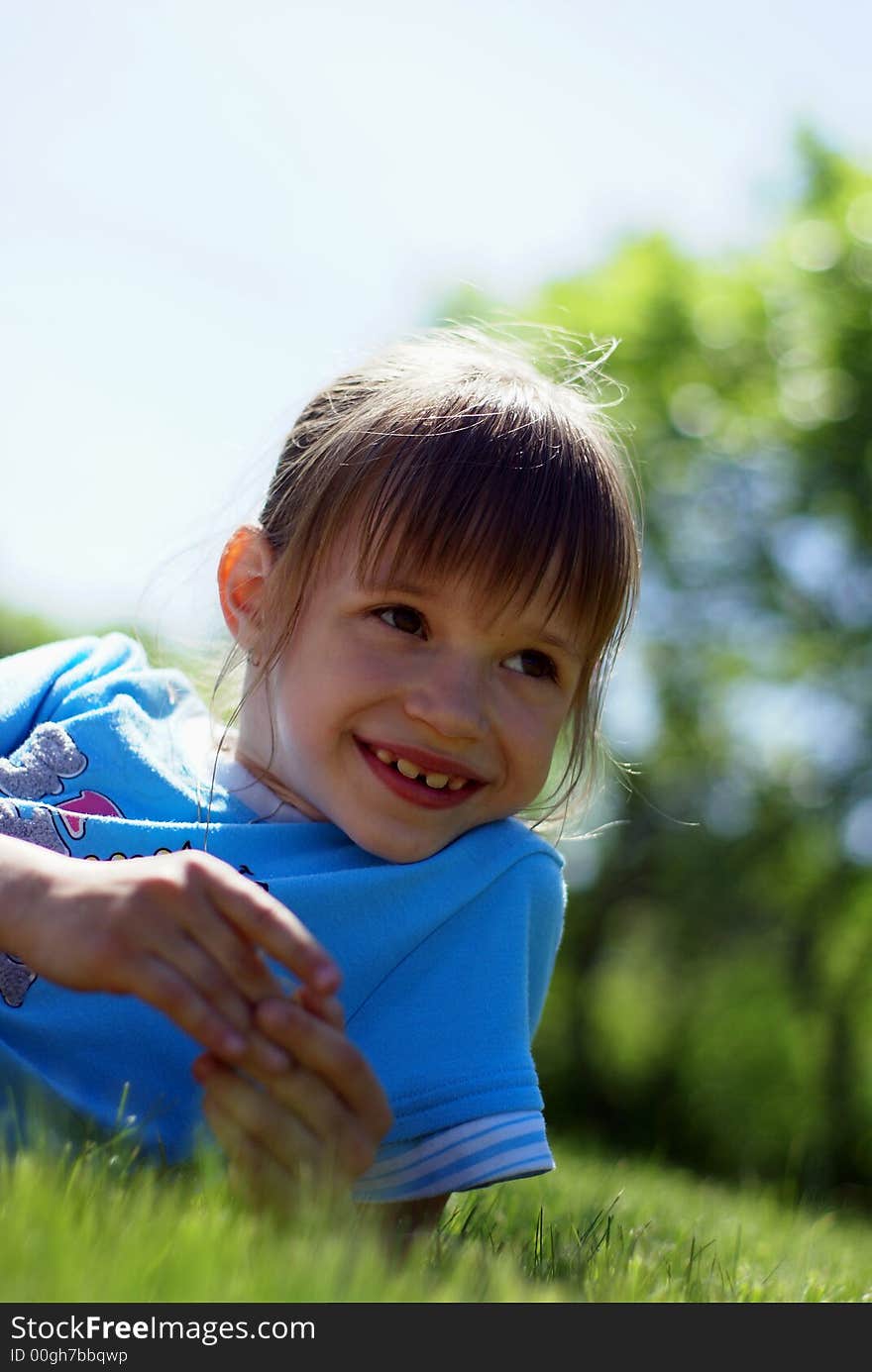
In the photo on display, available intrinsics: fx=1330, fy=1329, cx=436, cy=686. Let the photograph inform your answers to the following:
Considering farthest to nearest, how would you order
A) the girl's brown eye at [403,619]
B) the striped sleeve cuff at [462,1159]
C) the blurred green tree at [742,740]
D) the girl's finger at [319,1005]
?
the blurred green tree at [742,740]
the girl's brown eye at [403,619]
the striped sleeve cuff at [462,1159]
the girl's finger at [319,1005]

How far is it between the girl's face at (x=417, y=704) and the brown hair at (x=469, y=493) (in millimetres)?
53

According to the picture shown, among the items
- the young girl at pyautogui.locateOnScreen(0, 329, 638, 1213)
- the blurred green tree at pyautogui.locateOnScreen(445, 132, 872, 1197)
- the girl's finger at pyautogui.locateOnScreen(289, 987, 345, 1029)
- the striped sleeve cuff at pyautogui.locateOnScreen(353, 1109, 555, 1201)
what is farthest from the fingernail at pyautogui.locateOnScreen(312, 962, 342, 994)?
the blurred green tree at pyautogui.locateOnScreen(445, 132, 872, 1197)

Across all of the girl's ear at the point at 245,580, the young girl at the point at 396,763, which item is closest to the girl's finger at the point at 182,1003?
the young girl at the point at 396,763

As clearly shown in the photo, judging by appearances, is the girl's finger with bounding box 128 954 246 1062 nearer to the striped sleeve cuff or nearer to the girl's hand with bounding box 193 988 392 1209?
the girl's hand with bounding box 193 988 392 1209

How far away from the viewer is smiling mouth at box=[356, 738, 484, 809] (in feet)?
7.82

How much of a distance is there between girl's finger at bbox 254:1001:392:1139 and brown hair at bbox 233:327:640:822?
0.94 meters

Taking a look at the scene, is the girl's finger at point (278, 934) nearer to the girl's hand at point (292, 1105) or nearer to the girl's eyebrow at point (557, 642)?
the girl's hand at point (292, 1105)

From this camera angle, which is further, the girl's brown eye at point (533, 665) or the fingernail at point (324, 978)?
the girl's brown eye at point (533, 665)

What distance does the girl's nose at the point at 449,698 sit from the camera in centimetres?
229

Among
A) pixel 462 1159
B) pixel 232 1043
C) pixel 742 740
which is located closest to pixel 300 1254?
pixel 232 1043

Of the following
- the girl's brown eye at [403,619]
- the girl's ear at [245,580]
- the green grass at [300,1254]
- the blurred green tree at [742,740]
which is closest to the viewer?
the green grass at [300,1254]

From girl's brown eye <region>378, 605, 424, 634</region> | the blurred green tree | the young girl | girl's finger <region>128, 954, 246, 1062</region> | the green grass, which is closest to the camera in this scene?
the green grass
